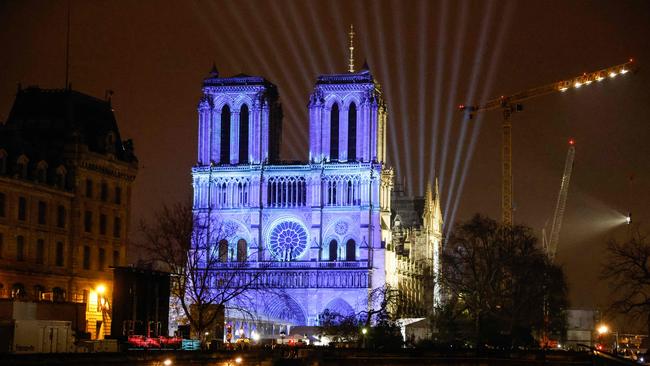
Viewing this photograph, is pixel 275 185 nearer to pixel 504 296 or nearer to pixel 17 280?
pixel 504 296

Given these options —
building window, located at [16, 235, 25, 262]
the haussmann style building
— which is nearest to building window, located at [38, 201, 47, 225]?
the haussmann style building

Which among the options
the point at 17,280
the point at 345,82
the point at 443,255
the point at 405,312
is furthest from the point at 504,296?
the point at 17,280

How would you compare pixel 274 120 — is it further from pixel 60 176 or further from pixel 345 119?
pixel 60 176

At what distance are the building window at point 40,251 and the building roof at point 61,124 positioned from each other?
6578mm

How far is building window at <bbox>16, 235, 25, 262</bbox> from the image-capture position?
9412 centimetres

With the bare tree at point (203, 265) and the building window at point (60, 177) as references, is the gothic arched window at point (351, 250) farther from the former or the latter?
the building window at point (60, 177)

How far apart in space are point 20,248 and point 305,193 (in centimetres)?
6901

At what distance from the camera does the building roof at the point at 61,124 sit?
335ft

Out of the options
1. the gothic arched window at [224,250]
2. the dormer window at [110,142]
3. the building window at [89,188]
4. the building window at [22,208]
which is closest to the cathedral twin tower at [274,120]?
the gothic arched window at [224,250]

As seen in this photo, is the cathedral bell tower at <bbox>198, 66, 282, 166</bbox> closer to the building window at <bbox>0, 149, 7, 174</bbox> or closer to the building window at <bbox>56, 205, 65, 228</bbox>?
the building window at <bbox>56, 205, 65, 228</bbox>

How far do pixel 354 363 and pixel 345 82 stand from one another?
6997 cm

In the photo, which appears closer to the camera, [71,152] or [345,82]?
[71,152]

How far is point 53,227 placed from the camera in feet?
323

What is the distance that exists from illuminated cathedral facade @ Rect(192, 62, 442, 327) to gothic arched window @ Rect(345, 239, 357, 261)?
0.39 feet
